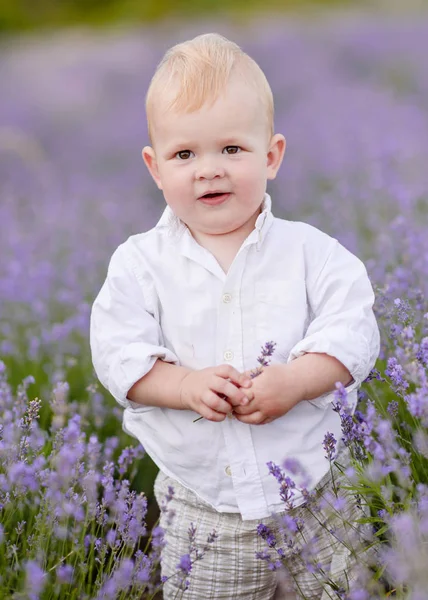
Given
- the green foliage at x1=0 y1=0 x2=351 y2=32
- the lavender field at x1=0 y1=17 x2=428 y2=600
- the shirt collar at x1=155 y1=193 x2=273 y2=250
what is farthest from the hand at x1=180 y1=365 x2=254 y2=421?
the green foliage at x1=0 y1=0 x2=351 y2=32

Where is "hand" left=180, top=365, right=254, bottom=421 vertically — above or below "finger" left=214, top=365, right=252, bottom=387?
below

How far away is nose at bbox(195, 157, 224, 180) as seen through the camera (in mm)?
2068

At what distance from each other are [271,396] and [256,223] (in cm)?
47

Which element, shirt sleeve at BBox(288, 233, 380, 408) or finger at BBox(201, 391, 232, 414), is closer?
finger at BBox(201, 391, 232, 414)

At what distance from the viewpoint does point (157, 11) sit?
16.1 meters

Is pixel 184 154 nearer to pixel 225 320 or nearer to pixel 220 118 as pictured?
pixel 220 118

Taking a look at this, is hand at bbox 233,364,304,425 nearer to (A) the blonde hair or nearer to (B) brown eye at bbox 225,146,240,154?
(B) brown eye at bbox 225,146,240,154

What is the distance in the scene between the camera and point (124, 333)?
213 centimetres

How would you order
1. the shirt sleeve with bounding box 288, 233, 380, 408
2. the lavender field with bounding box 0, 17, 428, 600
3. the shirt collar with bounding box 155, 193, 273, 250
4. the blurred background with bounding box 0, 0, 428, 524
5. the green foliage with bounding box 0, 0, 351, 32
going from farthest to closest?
the green foliage with bounding box 0, 0, 351, 32 < the blurred background with bounding box 0, 0, 428, 524 < the shirt collar with bounding box 155, 193, 273, 250 < the shirt sleeve with bounding box 288, 233, 380, 408 < the lavender field with bounding box 0, 17, 428, 600

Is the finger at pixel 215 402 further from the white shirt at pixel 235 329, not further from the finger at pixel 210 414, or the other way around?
the white shirt at pixel 235 329

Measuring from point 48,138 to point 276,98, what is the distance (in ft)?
8.27

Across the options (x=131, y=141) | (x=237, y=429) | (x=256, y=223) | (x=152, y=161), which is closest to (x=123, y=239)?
(x=152, y=161)

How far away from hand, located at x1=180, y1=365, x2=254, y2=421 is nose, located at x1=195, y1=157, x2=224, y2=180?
1.54 feet

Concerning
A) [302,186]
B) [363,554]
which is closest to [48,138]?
[302,186]
